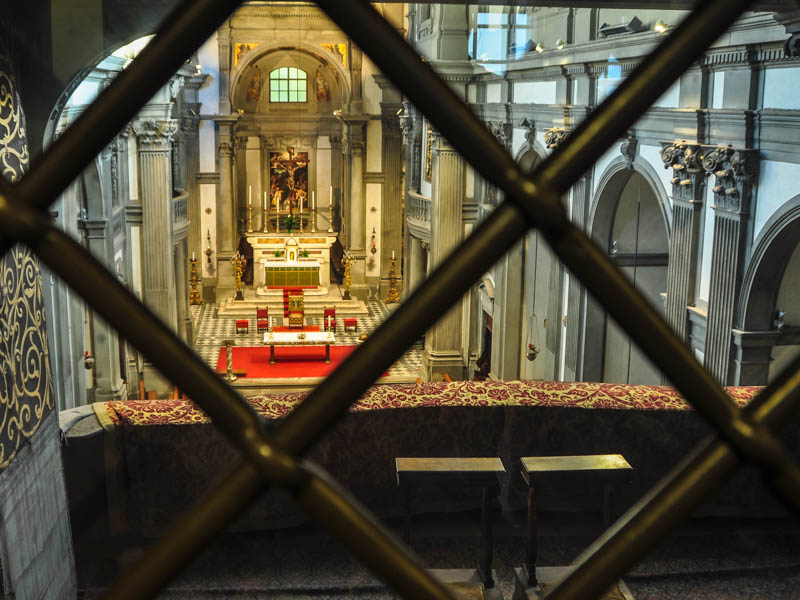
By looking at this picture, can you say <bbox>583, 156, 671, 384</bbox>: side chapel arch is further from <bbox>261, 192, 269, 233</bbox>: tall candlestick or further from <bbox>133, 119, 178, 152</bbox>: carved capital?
<bbox>261, 192, 269, 233</bbox>: tall candlestick

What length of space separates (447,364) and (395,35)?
11.7 meters

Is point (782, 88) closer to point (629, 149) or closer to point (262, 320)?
point (629, 149)

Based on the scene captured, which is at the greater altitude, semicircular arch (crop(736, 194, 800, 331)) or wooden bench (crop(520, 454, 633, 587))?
semicircular arch (crop(736, 194, 800, 331))

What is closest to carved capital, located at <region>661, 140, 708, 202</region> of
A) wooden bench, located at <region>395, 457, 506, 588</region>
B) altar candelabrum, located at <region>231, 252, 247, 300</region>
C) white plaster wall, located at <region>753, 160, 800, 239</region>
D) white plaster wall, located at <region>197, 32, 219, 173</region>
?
white plaster wall, located at <region>753, 160, 800, 239</region>

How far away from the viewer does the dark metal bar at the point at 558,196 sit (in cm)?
44

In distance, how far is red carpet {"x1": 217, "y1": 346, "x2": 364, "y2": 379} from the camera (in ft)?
44.6

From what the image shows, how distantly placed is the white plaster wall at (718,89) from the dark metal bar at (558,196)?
6.71m

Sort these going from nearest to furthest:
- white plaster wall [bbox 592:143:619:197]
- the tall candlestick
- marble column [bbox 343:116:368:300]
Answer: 1. white plaster wall [bbox 592:143:619:197]
2. marble column [bbox 343:116:368:300]
3. the tall candlestick

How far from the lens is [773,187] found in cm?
623

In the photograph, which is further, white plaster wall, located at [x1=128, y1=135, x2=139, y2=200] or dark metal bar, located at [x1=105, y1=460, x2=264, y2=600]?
white plaster wall, located at [x1=128, y1=135, x2=139, y2=200]

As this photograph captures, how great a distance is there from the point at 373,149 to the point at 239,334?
7.33m

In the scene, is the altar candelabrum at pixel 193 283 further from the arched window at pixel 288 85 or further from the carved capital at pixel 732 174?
the carved capital at pixel 732 174

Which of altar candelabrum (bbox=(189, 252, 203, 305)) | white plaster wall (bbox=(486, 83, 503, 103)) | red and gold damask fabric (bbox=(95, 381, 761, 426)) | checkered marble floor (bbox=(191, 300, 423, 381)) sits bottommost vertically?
checkered marble floor (bbox=(191, 300, 423, 381))

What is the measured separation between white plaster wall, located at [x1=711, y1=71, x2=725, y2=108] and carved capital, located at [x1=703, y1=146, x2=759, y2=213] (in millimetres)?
340
